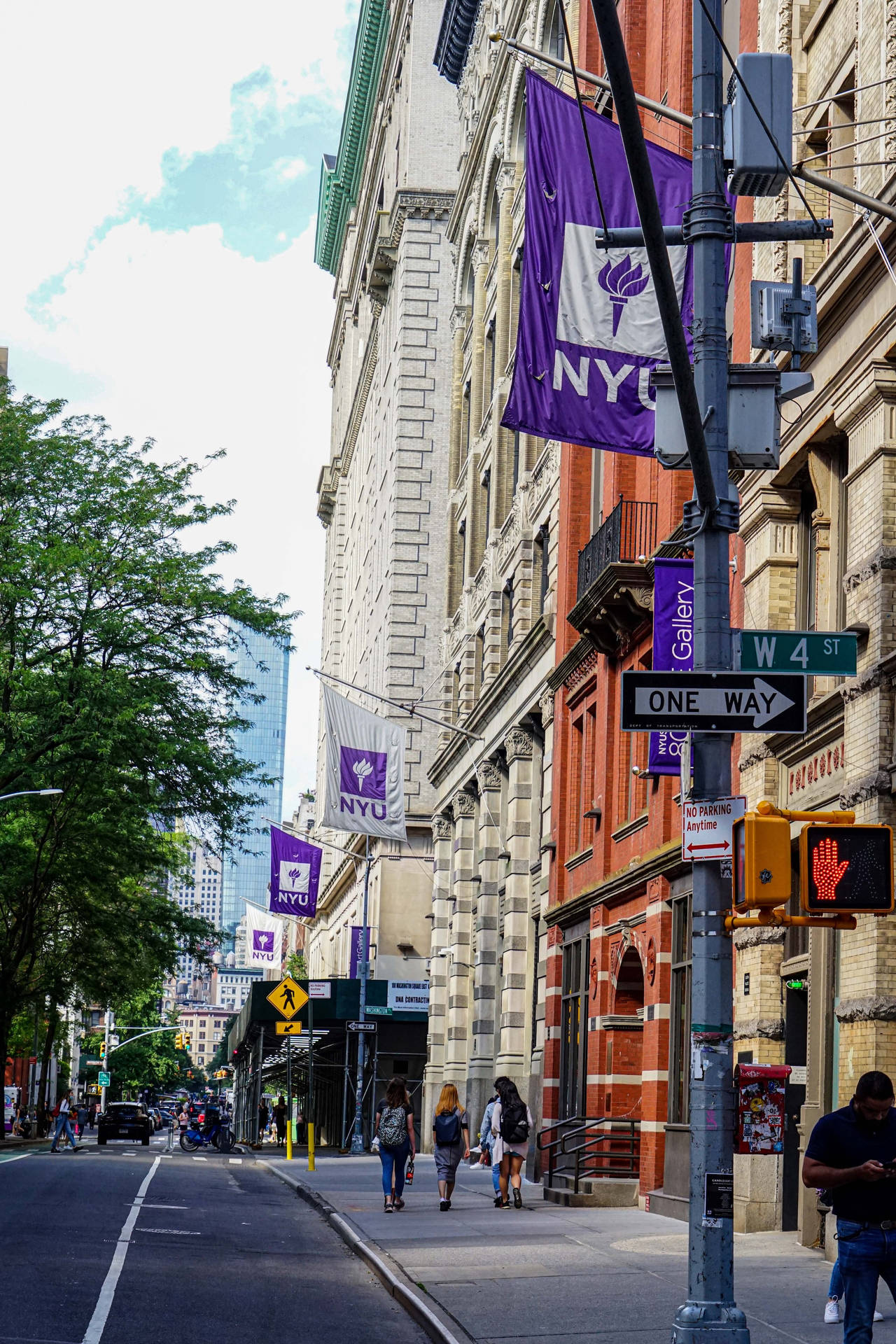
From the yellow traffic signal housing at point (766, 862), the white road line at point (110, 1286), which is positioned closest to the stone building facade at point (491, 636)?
the white road line at point (110, 1286)

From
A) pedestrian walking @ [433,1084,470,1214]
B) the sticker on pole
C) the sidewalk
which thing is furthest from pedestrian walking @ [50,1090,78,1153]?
the sticker on pole

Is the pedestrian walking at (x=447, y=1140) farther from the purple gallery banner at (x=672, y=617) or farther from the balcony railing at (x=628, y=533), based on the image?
the balcony railing at (x=628, y=533)

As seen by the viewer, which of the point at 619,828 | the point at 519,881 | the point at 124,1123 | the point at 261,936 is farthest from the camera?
→ the point at 261,936

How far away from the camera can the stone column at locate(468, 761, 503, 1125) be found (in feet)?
136

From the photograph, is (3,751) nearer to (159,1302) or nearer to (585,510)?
(585,510)

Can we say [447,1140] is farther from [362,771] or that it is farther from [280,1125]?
[280,1125]

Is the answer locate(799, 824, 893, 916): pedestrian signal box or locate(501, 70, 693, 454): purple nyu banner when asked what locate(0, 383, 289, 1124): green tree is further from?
locate(799, 824, 893, 916): pedestrian signal box

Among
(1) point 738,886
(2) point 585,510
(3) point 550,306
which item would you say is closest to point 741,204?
(3) point 550,306

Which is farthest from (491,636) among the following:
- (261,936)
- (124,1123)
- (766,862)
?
(766,862)

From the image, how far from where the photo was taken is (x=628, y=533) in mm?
27406

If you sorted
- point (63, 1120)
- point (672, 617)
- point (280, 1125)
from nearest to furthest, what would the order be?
point (672, 617)
point (63, 1120)
point (280, 1125)

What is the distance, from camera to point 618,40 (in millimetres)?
7055

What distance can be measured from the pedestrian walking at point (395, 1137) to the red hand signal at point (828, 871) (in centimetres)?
1340

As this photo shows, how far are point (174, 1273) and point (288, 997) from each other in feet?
53.1
